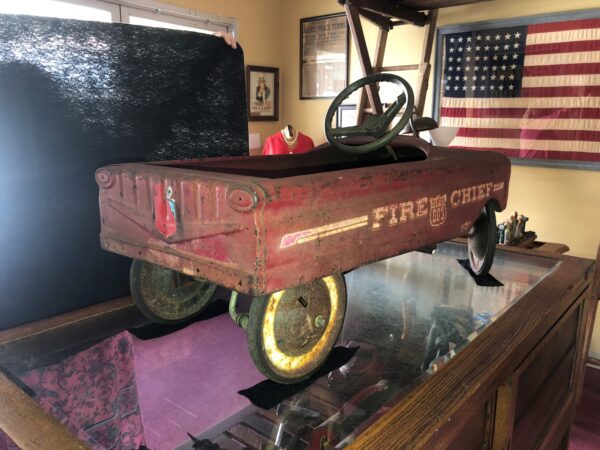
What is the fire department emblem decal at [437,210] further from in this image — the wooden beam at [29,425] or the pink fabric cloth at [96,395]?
the wooden beam at [29,425]

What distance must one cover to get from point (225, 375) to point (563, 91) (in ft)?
9.72

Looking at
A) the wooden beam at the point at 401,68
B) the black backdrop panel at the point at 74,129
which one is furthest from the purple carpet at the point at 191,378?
the wooden beam at the point at 401,68

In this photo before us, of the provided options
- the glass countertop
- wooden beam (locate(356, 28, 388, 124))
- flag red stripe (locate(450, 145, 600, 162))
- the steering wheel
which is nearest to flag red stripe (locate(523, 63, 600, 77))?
flag red stripe (locate(450, 145, 600, 162))

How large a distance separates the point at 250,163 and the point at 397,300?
68cm

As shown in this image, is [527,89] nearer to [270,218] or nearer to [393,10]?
[393,10]

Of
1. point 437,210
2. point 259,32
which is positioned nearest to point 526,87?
point 259,32

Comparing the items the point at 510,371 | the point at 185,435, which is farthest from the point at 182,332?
the point at 510,371

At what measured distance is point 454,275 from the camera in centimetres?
192

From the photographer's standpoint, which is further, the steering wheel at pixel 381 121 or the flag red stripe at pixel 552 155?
the flag red stripe at pixel 552 155

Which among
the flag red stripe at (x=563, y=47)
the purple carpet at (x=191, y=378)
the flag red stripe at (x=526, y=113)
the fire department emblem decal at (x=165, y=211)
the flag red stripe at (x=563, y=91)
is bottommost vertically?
the purple carpet at (x=191, y=378)

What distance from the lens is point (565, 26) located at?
312 cm

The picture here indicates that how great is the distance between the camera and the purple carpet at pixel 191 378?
1.02 meters

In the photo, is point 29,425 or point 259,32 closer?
point 29,425

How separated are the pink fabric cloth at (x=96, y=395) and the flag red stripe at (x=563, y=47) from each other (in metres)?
3.11
